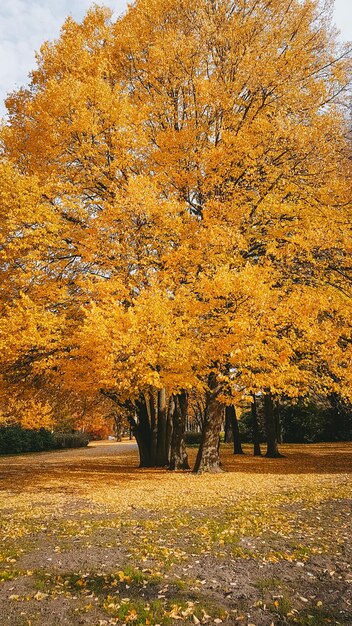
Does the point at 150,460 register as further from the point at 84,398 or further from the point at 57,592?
the point at 57,592

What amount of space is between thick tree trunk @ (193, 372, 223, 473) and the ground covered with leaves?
12.3 feet

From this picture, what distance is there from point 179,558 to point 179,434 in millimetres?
11323

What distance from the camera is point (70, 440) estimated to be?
39812mm

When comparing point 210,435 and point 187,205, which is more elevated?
point 187,205

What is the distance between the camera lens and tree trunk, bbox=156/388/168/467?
19469 mm

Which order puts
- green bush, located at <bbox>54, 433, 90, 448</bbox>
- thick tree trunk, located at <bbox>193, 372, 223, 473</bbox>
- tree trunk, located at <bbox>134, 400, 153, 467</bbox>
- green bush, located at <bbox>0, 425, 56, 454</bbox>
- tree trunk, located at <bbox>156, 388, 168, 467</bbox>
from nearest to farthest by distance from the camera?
thick tree trunk, located at <bbox>193, 372, 223, 473</bbox> < tree trunk, located at <bbox>156, 388, 168, 467</bbox> < tree trunk, located at <bbox>134, 400, 153, 467</bbox> < green bush, located at <bbox>0, 425, 56, 454</bbox> < green bush, located at <bbox>54, 433, 90, 448</bbox>

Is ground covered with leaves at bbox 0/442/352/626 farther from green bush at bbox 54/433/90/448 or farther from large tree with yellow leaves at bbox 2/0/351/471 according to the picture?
→ green bush at bbox 54/433/90/448

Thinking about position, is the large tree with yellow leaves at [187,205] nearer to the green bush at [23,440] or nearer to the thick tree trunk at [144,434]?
the thick tree trunk at [144,434]

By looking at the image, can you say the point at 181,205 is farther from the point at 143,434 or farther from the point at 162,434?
the point at 143,434

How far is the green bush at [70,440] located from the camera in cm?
3808

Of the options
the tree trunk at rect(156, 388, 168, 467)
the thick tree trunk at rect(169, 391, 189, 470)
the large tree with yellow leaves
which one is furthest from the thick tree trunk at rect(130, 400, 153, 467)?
the large tree with yellow leaves

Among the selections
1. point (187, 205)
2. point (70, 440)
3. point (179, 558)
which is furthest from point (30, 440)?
point (179, 558)

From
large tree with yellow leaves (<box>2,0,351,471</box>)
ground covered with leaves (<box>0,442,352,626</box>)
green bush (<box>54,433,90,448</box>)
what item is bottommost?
ground covered with leaves (<box>0,442,352,626</box>)

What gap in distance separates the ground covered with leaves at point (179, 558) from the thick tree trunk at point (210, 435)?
12.3ft
